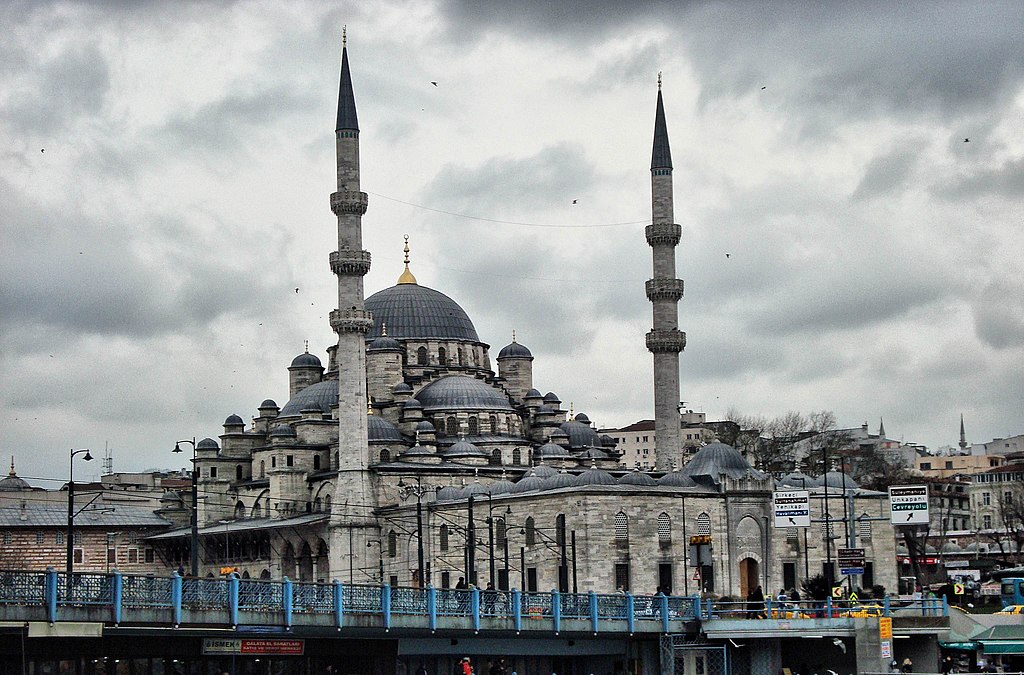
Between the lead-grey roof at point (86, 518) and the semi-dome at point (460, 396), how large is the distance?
15699 millimetres

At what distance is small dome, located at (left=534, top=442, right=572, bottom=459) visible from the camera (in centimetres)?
Result: 7894

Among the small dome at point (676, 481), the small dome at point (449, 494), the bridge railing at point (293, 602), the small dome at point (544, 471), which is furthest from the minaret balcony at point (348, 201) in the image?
the bridge railing at point (293, 602)

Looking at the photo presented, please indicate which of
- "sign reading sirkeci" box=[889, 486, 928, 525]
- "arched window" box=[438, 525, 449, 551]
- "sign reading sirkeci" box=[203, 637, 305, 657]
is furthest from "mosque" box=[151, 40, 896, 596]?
"sign reading sirkeci" box=[203, 637, 305, 657]

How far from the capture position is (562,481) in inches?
2510

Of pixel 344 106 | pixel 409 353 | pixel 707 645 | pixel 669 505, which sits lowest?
pixel 707 645

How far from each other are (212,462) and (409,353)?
1111cm

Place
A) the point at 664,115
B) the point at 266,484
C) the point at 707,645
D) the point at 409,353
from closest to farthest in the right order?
the point at 707,645 < the point at 664,115 < the point at 266,484 < the point at 409,353

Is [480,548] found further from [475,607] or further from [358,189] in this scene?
[475,607]

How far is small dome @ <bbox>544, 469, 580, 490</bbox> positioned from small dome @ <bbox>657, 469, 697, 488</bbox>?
3.21m

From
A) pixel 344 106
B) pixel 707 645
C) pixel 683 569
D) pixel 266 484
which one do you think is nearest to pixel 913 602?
pixel 707 645

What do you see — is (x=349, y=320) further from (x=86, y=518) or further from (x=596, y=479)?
(x=86, y=518)

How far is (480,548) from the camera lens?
2625 inches

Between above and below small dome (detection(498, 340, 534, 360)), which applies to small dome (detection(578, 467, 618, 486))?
below

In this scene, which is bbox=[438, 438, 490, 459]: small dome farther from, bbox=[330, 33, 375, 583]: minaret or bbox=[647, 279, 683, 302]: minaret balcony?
bbox=[647, 279, 683, 302]: minaret balcony
